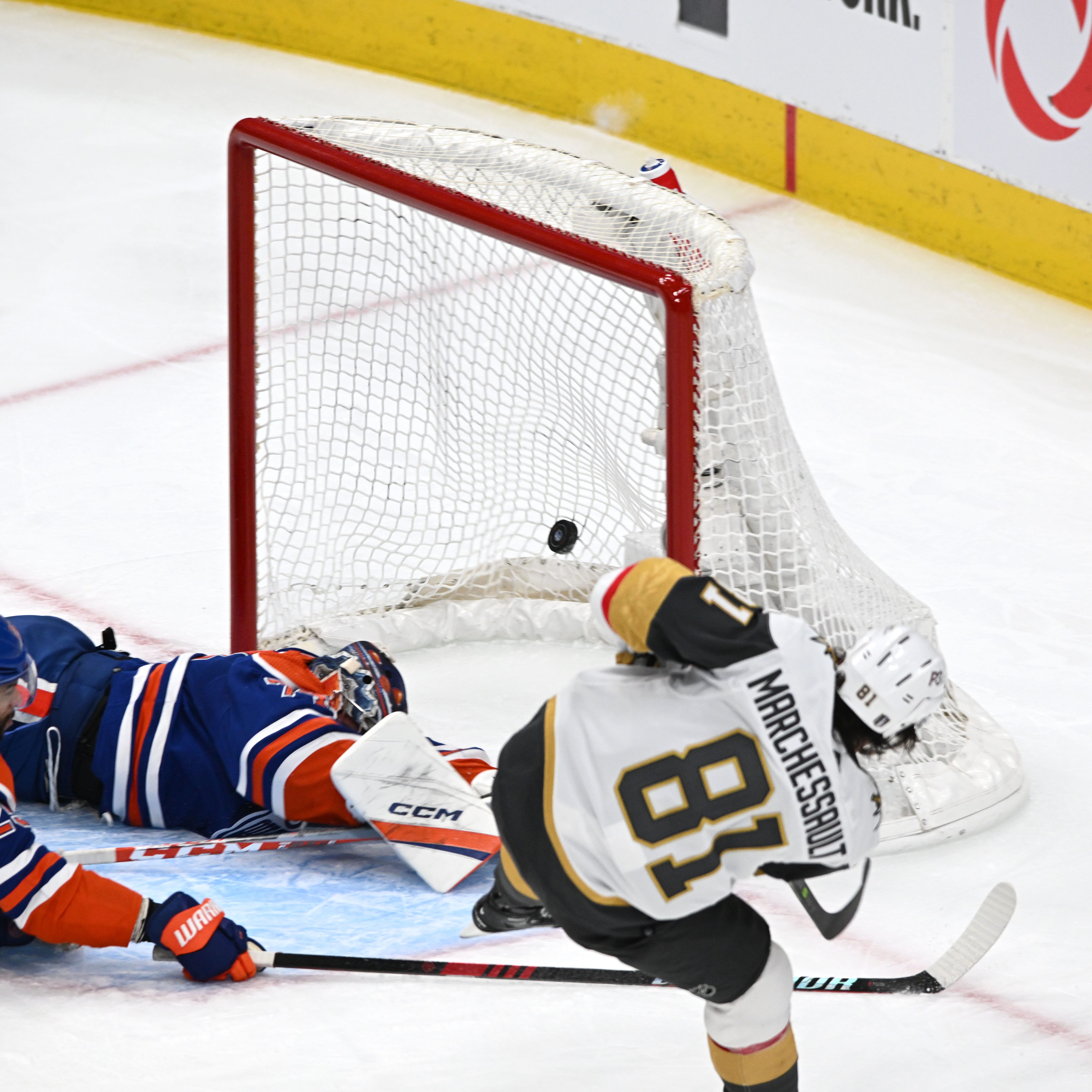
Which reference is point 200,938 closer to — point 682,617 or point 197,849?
point 197,849

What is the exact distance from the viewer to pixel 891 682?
176 centimetres

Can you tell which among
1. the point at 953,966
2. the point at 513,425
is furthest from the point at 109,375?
the point at 953,966

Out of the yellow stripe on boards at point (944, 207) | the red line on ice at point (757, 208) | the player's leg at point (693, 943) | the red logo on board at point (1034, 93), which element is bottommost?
the player's leg at point (693, 943)

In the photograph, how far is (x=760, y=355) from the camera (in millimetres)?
2611

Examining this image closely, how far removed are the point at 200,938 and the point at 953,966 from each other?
0.96 metres

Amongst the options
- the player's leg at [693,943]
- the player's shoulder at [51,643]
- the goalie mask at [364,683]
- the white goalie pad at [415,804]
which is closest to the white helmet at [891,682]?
the player's leg at [693,943]

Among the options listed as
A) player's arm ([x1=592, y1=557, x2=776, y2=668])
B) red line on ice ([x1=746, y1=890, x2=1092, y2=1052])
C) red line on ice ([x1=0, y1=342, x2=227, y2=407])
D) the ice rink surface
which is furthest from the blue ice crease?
red line on ice ([x1=0, y1=342, x2=227, y2=407])

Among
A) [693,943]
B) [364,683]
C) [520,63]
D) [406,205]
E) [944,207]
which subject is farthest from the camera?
[520,63]

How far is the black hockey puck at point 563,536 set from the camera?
10.8ft

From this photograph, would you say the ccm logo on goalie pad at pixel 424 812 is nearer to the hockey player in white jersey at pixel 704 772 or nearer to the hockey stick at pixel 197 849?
the hockey stick at pixel 197 849

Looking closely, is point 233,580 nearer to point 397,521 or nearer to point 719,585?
point 397,521

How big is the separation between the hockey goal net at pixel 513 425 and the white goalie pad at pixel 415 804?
1.34ft

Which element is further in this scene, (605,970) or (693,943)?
(605,970)

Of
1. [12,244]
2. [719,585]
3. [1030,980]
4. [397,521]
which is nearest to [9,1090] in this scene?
[719,585]
